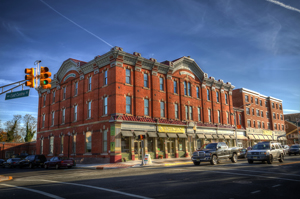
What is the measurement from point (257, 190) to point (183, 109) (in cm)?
2835

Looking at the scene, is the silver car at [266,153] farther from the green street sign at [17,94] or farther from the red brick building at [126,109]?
the green street sign at [17,94]

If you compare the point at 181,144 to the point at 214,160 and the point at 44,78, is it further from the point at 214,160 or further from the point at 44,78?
the point at 44,78

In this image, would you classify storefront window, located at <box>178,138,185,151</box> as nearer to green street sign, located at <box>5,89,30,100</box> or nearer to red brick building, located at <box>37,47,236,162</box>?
red brick building, located at <box>37,47,236,162</box>

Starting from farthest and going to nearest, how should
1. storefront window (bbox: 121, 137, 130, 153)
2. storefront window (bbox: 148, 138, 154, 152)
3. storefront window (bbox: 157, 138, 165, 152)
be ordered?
storefront window (bbox: 157, 138, 165, 152) < storefront window (bbox: 148, 138, 154, 152) < storefront window (bbox: 121, 137, 130, 153)

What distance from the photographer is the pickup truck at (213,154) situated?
19892 millimetres

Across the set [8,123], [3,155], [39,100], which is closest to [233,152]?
[39,100]

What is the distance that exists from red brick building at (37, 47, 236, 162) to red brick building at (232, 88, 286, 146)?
12194 mm

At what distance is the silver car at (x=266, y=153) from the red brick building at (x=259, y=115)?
31.5m

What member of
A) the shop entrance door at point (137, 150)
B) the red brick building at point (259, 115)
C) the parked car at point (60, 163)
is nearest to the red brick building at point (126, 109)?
the shop entrance door at point (137, 150)

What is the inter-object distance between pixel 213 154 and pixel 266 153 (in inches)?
168

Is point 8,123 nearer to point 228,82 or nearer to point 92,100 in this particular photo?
point 92,100

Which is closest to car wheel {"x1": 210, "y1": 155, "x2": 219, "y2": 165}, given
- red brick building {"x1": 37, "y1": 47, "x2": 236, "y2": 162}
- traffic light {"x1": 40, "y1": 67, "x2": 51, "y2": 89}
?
red brick building {"x1": 37, "y1": 47, "x2": 236, "y2": 162}

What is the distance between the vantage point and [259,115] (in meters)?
58.2

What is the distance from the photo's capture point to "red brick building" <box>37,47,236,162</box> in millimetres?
29328
